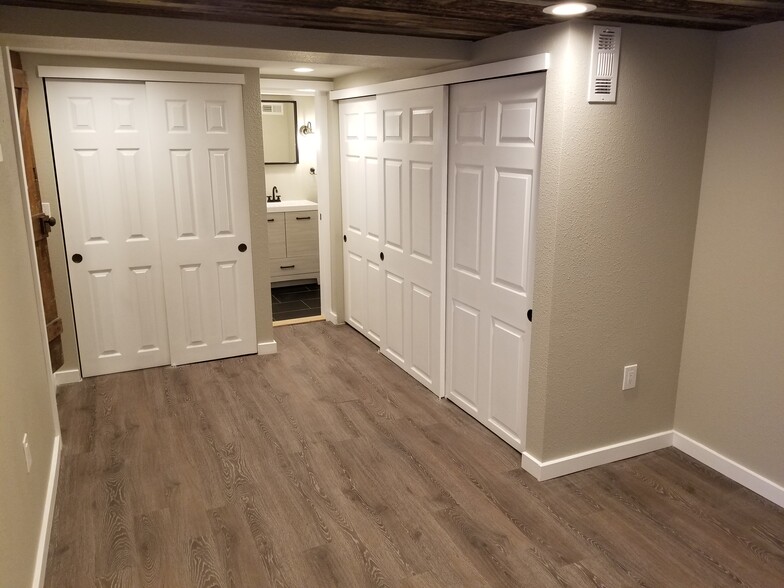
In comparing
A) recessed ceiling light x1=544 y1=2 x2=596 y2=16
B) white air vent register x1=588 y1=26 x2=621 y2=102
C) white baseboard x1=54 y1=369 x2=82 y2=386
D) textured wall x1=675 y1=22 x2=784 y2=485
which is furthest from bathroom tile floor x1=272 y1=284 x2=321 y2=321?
recessed ceiling light x1=544 y1=2 x2=596 y2=16

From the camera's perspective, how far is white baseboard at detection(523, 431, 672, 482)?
2928mm

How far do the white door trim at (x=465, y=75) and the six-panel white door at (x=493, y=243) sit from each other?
64mm

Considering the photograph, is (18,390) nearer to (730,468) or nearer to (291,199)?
(730,468)

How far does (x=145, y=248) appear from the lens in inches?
162

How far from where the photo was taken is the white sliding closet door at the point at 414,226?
359 cm

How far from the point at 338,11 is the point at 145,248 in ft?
8.19

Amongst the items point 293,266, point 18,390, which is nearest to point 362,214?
point 293,266

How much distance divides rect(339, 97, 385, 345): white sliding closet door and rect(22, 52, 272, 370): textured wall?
2.45 feet

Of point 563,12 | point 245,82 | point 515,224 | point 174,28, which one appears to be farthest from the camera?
point 245,82

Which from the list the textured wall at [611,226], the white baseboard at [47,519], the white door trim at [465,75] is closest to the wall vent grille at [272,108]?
the white door trim at [465,75]

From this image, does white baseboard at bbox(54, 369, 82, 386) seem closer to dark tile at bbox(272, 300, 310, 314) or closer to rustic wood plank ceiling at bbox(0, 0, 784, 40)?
dark tile at bbox(272, 300, 310, 314)

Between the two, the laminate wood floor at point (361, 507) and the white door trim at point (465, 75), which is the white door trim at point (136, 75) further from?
the laminate wood floor at point (361, 507)

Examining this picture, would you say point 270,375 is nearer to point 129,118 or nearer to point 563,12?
point 129,118

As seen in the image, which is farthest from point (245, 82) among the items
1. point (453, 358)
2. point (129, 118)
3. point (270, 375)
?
point (453, 358)
